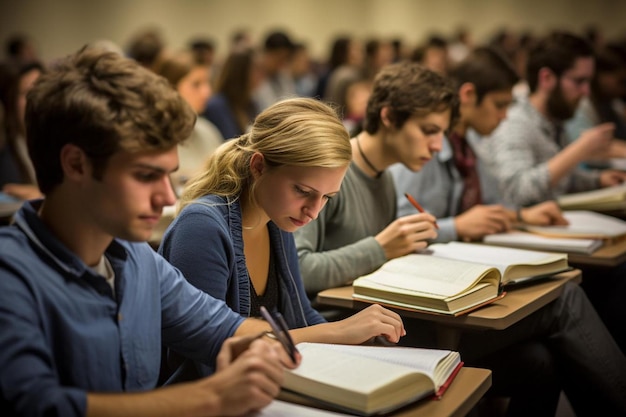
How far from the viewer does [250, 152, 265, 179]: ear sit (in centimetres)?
174

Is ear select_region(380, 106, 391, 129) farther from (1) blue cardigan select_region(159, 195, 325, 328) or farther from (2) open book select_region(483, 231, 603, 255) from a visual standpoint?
(1) blue cardigan select_region(159, 195, 325, 328)

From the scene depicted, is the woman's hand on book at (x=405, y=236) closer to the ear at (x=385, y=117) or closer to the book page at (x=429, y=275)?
the book page at (x=429, y=275)

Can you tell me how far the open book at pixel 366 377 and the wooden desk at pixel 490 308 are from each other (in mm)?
380

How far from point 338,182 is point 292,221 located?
14 centimetres

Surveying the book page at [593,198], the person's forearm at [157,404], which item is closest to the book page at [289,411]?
the person's forearm at [157,404]

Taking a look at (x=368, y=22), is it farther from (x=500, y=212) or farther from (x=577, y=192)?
(x=500, y=212)

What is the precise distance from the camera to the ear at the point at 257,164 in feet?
5.70

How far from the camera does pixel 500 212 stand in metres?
2.69

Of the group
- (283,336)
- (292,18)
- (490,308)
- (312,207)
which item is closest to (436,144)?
(490,308)

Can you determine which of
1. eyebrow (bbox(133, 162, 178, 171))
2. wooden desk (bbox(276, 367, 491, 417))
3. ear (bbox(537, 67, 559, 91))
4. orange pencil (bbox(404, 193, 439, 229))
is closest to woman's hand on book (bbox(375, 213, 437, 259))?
orange pencil (bbox(404, 193, 439, 229))

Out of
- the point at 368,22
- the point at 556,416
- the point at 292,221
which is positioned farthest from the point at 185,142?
the point at 368,22

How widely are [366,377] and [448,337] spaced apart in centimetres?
72

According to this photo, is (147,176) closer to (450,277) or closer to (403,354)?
(403,354)

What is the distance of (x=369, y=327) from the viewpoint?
61.2 inches
